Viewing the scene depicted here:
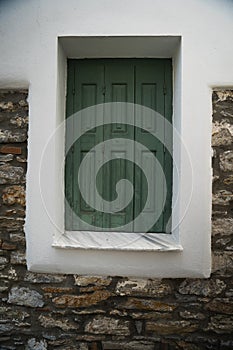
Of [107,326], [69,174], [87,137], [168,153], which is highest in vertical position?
[87,137]

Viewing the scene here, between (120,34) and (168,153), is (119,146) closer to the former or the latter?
(168,153)

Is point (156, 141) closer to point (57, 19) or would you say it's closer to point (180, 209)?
point (180, 209)

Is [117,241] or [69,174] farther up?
[69,174]

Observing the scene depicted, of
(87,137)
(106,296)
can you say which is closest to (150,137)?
(87,137)

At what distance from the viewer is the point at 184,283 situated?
300 centimetres

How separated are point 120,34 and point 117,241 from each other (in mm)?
1462

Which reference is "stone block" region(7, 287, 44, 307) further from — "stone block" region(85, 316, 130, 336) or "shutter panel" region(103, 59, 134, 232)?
"shutter panel" region(103, 59, 134, 232)

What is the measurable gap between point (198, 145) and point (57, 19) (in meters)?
1.33

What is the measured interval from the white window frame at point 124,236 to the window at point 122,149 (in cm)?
11

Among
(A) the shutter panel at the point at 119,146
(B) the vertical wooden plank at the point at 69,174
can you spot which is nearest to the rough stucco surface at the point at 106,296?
(B) the vertical wooden plank at the point at 69,174

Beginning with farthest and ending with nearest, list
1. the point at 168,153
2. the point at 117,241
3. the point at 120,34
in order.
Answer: the point at 168,153 < the point at 117,241 < the point at 120,34

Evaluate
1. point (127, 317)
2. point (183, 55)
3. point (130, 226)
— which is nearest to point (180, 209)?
point (130, 226)

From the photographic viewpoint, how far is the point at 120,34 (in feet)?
9.82

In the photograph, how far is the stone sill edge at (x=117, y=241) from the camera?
3.00 meters
